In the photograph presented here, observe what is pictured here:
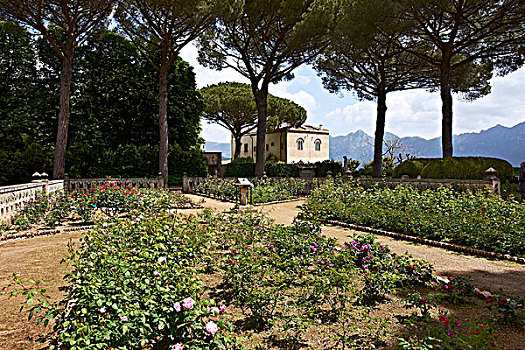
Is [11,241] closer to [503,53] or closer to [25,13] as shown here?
[25,13]

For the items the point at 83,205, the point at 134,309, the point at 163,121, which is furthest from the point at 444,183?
the point at 163,121

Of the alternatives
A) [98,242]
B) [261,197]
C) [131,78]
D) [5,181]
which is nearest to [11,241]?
[98,242]

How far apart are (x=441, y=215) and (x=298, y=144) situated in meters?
33.9

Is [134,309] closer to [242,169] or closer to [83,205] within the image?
[83,205]

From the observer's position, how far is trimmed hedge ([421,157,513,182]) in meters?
12.7

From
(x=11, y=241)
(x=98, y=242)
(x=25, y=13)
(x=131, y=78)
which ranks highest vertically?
(x=25, y=13)

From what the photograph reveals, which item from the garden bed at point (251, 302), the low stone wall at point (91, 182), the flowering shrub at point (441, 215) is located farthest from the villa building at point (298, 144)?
the garden bed at point (251, 302)

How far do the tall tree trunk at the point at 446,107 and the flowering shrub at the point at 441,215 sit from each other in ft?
29.2

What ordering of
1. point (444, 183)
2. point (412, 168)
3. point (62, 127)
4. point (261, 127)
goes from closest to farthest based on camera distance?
point (444, 183) → point (62, 127) → point (412, 168) → point (261, 127)

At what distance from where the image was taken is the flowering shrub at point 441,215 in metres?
5.49

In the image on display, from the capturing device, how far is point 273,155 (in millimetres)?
41469

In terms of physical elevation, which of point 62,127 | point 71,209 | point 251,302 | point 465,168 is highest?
point 62,127

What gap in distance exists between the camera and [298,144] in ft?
131

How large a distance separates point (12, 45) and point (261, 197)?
1584 cm
